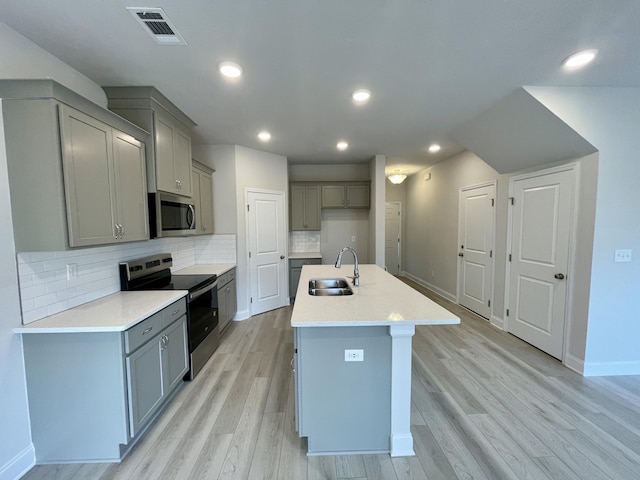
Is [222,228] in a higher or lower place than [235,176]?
lower

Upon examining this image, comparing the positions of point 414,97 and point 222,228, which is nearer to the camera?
point 414,97

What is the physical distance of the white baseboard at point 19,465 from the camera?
1.50m

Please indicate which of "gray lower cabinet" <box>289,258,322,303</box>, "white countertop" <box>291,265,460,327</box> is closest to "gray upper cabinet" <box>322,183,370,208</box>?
"gray lower cabinet" <box>289,258,322,303</box>

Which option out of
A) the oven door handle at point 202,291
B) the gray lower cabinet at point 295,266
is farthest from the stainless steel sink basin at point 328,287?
the gray lower cabinet at point 295,266

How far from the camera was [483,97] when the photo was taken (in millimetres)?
2494

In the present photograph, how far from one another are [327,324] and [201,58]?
2.00 m

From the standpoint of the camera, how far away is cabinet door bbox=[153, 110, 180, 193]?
2363mm

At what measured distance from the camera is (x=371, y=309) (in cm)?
174

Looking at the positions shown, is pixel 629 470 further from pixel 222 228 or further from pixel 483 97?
pixel 222 228

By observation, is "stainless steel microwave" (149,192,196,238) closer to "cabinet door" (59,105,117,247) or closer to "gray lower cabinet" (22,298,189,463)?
"cabinet door" (59,105,117,247)

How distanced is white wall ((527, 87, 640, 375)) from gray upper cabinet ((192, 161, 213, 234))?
142 inches

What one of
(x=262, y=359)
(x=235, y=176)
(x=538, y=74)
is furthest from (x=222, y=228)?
(x=538, y=74)

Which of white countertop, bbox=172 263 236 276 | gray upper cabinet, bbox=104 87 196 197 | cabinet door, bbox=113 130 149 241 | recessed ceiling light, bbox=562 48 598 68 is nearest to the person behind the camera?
recessed ceiling light, bbox=562 48 598 68

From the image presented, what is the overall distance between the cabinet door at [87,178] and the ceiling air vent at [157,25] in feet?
2.20
